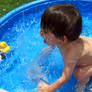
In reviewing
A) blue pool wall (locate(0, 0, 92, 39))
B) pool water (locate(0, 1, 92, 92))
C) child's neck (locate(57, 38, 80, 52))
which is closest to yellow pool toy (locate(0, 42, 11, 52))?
pool water (locate(0, 1, 92, 92))

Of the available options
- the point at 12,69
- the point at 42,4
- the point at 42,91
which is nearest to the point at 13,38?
the point at 12,69

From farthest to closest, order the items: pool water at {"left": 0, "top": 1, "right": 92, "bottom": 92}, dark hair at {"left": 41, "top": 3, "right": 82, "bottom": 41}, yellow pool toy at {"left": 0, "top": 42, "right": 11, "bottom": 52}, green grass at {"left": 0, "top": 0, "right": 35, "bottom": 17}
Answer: green grass at {"left": 0, "top": 0, "right": 35, "bottom": 17} < yellow pool toy at {"left": 0, "top": 42, "right": 11, "bottom": 52} < pool water at {"left": 0, "top": 1, "right": 92, "bottom": 92} < dark hair at {"left": 41, "top": 3, "right": 82, "bottom": 41}

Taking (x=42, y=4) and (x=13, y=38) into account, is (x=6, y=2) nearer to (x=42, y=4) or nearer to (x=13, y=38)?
(x=42, y=4)

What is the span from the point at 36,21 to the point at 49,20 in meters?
1.47

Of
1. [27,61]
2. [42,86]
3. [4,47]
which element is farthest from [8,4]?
[42,86]

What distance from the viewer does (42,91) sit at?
6.19 ft

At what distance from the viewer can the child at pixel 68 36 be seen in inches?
54.1

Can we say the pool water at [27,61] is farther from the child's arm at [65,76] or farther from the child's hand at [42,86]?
the child's arm at [65,76]

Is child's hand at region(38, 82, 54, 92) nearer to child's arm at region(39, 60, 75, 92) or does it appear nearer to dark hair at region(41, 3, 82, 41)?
child's arm at region(39, 60, 75, 92)

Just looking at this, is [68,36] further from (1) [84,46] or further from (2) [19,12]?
(2) [19,12]

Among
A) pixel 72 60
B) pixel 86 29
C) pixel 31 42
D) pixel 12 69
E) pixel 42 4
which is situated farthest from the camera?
pixel 42 4

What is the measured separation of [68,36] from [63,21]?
14 cm

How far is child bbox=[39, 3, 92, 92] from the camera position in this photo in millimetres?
1374

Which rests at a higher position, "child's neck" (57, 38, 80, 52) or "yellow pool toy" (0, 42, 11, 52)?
"yellow pool toy" (0, 42, 11, 52)
